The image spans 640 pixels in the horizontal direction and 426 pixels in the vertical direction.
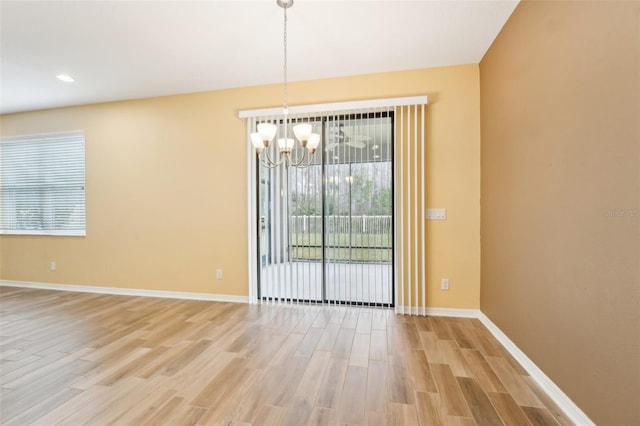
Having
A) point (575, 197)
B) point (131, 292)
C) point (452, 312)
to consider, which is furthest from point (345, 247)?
point (131, 292)

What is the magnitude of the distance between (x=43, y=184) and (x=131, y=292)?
2.40 metres

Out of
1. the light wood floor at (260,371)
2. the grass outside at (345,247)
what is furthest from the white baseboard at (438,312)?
the grass outside at (345,247)

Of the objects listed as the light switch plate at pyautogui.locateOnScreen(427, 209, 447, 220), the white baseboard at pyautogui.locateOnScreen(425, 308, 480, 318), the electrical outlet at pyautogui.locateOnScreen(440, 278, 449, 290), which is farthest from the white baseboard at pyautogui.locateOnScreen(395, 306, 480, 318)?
the light switch plate at pyautogui.locateOnScreen(427, 209, 447, 220)

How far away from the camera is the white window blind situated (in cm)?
436

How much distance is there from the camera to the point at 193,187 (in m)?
3.89

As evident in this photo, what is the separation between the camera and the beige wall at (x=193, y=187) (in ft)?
10.4

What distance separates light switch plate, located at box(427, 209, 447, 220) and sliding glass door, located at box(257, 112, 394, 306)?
16.9 inches

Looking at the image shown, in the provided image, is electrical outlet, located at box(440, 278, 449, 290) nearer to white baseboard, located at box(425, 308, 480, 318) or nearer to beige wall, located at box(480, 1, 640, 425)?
white baseboard, located at box(425, 308, 480, 318)

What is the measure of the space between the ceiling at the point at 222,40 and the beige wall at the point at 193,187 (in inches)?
11.2

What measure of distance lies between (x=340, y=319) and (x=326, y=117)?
243 centimetres

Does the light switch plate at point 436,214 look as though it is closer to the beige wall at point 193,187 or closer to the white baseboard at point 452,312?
the beige wall at point 193,187

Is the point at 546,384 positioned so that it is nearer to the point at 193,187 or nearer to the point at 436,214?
the point at 436,214

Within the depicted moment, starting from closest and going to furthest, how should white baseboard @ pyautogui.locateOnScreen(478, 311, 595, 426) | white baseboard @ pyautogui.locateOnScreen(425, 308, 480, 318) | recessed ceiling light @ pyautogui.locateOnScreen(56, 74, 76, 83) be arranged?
white baseboard @ pyautogui.locateOnScreen(478, 311, 595, 426) < white baseboard @ pyautogui.locateOnScreen(425, 308, 480, 318) < recessed ceiling light @ pyautogui.locateOnScreen(56, 74, 76, 83)

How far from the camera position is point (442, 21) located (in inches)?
95.0
